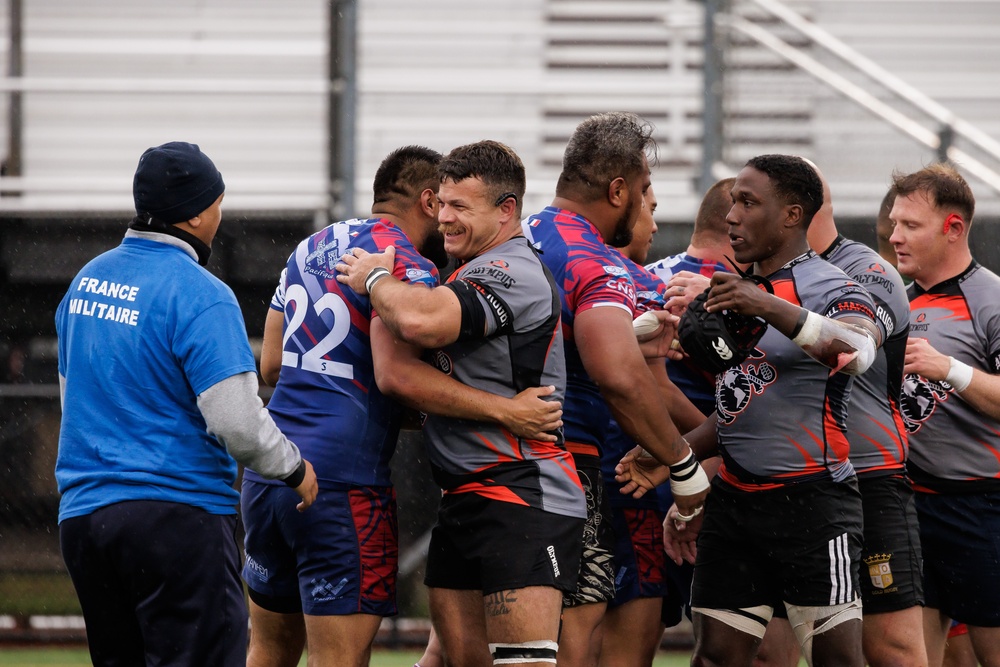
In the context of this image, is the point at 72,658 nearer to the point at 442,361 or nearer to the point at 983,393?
the point at 442,361

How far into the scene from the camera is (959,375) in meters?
5.30

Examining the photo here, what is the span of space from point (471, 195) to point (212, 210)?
0.97 meters

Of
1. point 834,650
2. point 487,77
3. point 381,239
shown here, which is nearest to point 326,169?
point 487,77

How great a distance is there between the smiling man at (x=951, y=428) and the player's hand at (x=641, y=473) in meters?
1.40

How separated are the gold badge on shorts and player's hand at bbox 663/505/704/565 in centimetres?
75

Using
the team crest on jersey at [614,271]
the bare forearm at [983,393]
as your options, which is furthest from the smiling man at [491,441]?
the bare forearm at [983,393]

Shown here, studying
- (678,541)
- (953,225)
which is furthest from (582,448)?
(953,225)

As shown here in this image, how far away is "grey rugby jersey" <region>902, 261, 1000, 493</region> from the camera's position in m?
5.57

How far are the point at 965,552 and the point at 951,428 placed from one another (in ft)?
1.93

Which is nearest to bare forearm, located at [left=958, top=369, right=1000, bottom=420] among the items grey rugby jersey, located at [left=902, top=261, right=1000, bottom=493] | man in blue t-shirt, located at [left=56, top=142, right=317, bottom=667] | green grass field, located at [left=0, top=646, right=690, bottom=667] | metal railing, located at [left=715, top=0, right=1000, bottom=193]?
grey rugby jersey, located at [left=902, top=261, right=1000, bottom=493]

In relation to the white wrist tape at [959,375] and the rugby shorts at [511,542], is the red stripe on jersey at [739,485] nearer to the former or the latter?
the rugby shorts at [511,542]

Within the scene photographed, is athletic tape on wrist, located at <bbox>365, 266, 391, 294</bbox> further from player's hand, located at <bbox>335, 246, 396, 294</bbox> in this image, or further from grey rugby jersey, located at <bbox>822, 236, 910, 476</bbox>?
grey rugby jersey, located at <bbox>822, 236, 910, 476</bbox>

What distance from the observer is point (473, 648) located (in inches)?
174

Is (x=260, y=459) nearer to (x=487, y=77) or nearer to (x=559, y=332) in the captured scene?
(x=559, y=332)
